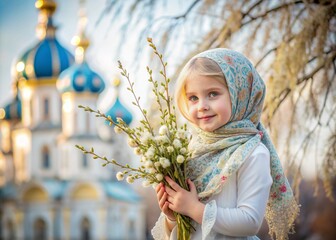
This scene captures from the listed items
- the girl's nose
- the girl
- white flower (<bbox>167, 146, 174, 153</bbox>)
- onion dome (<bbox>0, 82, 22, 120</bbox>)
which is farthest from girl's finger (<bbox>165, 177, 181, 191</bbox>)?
onion dome (<bbox>0, 82, 22, 120</bbox>)

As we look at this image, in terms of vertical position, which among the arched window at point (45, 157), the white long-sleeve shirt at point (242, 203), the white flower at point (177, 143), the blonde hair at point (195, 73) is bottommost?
the white long-sleeve shirt at point (242, 203)

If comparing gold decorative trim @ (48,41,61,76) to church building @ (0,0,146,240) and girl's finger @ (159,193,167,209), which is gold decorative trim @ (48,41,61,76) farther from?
girl's finger @ (159,193,167,209)

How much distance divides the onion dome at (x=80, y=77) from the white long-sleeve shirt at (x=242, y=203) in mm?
28052

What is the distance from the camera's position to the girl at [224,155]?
7.72ft

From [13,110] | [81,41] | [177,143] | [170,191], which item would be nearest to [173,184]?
[170,191]

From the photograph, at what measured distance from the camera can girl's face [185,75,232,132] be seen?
242cm

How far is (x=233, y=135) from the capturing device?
2.46m

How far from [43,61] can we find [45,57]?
1.03 feet

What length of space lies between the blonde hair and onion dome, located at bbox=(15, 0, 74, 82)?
3034cm

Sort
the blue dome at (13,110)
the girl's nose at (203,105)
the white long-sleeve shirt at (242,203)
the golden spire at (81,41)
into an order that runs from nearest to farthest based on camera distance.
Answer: the white long-sleeve shirt at (242,203) < the girl's nose at (203,105) < the golden spire at (81,41) < the blue dome at (13,110)

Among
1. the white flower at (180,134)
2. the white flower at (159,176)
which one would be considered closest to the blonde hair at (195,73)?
the white flower at (180,134)

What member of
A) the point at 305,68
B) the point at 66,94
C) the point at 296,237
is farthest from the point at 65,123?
the point at 305,68

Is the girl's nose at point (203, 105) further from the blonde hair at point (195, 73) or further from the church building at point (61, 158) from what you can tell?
the church building at point (61, 158)

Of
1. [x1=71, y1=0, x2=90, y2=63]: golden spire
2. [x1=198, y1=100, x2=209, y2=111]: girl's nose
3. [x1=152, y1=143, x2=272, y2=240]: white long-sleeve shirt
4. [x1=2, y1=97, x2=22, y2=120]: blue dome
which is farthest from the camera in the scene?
[x1=2, y1=97, x2=22, y2=120]: blue dome
